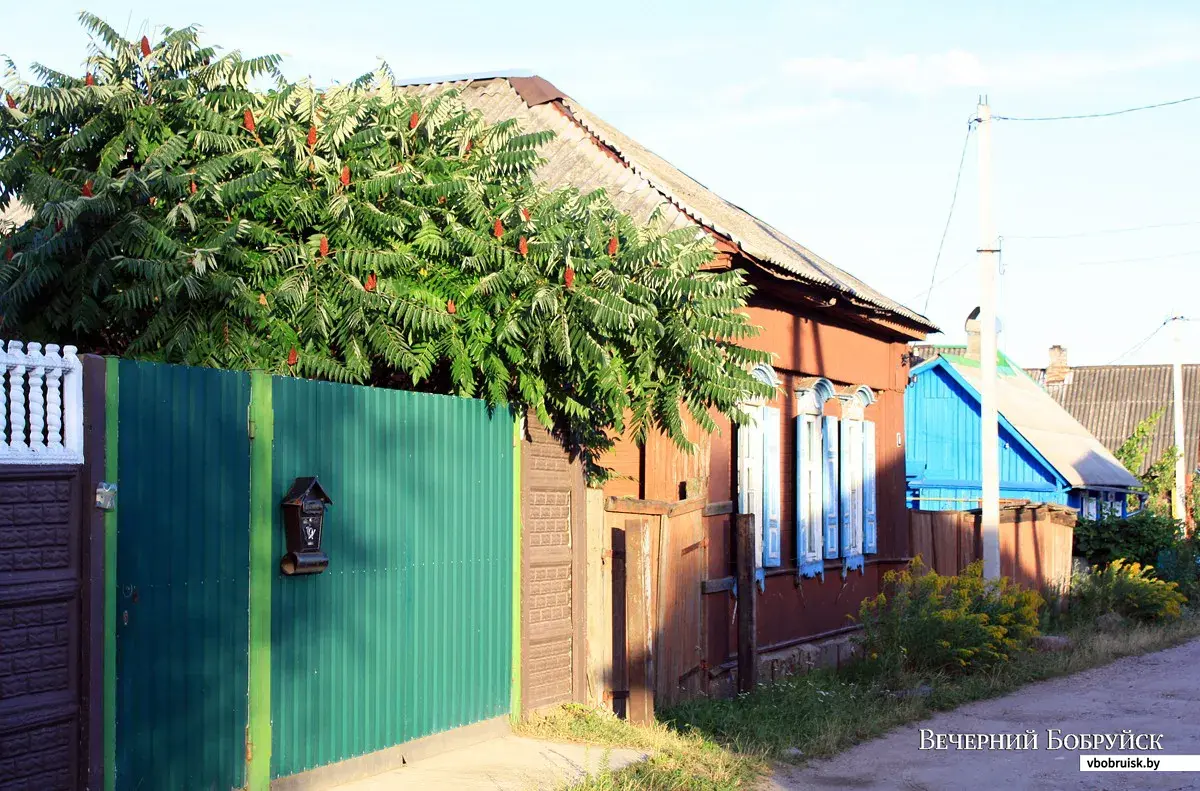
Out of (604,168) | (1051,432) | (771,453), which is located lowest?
(771,453)

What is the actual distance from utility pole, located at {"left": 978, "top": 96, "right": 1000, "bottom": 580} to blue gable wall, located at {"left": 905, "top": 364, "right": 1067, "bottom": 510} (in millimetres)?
10855

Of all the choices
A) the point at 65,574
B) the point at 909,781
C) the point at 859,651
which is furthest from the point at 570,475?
the point at 859,651

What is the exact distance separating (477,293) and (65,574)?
3.99 metres

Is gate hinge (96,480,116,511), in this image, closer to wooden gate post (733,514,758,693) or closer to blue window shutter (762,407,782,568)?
wooden gate post (733,514,758,693)

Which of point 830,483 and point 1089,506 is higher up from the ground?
point 830,483

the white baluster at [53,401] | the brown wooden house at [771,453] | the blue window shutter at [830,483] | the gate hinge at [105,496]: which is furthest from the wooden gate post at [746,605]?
the white baluster at [53,401]

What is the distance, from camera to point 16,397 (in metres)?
5.62

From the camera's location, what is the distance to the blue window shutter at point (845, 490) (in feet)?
55.7

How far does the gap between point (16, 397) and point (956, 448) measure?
25222 mm

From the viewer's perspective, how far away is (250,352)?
906 centimetres

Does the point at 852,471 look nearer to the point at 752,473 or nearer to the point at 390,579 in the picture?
the point at 752,473

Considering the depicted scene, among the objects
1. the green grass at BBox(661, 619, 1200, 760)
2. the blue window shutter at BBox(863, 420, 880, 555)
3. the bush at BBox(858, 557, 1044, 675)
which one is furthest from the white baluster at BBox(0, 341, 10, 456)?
the blue window shutter at BBox(863, 420, 880, 555)

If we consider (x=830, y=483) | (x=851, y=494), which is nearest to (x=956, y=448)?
(x=851, y=494)

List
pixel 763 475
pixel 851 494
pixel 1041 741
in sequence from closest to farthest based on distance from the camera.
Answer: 1. pixel 1041 741
2. pixel 763 475
3. pixel 851 494
